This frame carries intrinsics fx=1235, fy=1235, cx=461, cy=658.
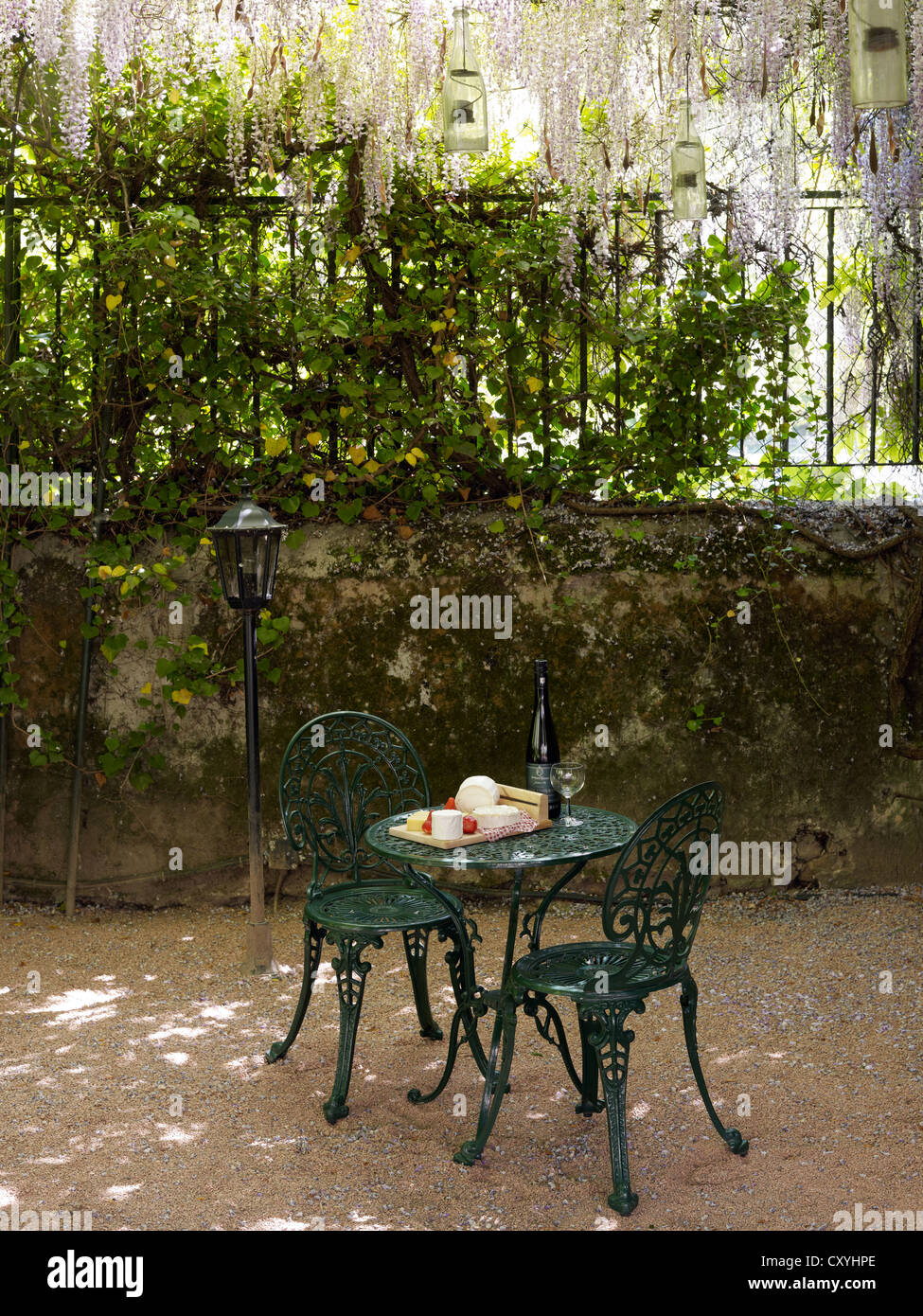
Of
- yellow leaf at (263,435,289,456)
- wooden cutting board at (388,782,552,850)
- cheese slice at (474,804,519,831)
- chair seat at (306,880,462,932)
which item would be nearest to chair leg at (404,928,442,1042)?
chair seat at (306,880,462,932)

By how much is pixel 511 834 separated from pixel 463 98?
8.20 ft

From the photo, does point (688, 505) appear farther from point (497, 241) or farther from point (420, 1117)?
point (420, 1117)

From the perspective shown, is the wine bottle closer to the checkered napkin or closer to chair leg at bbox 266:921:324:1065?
the checkered napkin

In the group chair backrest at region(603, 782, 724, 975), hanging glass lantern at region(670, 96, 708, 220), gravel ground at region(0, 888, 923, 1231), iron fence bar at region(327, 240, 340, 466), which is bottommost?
gravel ground at region(0, 888, 923, 1231)

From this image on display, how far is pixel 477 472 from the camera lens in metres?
4.87

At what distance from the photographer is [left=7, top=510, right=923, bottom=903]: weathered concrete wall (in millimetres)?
4707

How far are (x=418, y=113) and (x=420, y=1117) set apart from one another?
3.57m

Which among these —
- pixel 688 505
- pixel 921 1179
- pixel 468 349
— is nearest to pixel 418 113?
pixel 468 349

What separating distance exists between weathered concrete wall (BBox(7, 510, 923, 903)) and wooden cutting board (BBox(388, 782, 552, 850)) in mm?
1528

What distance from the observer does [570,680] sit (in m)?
4.75

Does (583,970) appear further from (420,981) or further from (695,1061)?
(420,981)

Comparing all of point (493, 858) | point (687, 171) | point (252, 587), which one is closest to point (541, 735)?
point (493, 858)

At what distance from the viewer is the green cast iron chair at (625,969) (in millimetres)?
2605

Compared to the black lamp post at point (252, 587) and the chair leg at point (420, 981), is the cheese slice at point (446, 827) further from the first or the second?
the black lamp post at point (252, 587)
